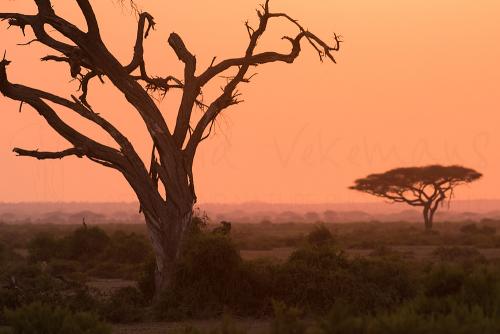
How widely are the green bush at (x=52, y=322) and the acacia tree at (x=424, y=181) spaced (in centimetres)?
6230

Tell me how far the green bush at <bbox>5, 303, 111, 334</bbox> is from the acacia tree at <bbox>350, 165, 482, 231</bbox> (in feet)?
204

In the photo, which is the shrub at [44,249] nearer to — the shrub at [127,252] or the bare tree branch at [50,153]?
the shrub at [127,252]

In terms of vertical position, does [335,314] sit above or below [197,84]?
below

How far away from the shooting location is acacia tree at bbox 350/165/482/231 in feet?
247

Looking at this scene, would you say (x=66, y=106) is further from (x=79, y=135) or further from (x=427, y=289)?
(x=427, y=289)

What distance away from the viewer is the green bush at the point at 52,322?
1270cm

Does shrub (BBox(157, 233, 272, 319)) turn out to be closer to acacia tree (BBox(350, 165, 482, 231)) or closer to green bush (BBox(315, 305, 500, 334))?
green bush (BBox(315, 305, 500, 334))

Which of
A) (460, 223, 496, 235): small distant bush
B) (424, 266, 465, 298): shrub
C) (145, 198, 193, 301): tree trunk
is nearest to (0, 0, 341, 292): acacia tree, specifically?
(145, 198, 193, 301): tree trunk

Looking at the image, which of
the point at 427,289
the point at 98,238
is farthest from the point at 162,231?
the point at 98,238

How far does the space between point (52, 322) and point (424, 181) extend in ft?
214

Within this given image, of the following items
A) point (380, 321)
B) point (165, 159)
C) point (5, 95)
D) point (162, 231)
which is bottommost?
point (380, 321)

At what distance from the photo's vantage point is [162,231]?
775 inches

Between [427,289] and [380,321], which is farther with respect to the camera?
[427,289]

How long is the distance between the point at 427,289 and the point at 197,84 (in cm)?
927
